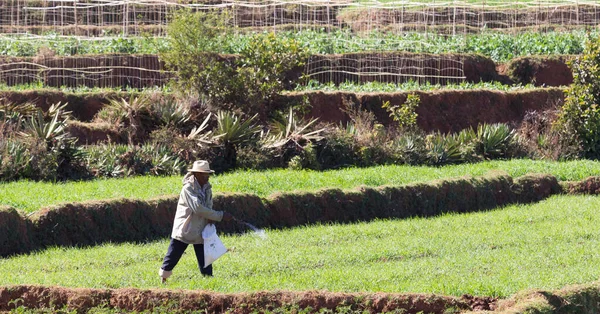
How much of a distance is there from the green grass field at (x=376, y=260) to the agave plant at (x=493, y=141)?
6.75 metres

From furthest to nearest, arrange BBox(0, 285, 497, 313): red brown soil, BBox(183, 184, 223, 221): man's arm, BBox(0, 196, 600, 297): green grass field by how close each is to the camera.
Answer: BBox(183, 184, 223, 221): man's arm
BBox(0, 196, 600, 297): green grass field
BBox(0, 285, 497, 313): red brown soil

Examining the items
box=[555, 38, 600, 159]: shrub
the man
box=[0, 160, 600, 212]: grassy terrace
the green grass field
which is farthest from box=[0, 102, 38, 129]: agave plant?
box=[555, 38, 600, 159]: shrub

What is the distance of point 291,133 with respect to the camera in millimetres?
23453

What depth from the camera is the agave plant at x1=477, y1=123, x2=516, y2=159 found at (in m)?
25.5

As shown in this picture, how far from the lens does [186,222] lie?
13023mm

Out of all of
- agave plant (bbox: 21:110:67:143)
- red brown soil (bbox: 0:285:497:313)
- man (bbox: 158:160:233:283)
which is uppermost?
agave plant (bbox: 21:110:67:143)

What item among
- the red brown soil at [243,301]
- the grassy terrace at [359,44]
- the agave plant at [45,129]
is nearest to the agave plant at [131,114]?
the agave plant at [45,129]

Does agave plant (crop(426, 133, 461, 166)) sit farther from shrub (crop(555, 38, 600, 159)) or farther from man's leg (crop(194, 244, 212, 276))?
man's leg (crop(194, 244, 212, 276))

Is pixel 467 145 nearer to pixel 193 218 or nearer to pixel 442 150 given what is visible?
pixel 442 150

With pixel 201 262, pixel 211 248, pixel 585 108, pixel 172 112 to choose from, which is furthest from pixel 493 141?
pixel 211 248

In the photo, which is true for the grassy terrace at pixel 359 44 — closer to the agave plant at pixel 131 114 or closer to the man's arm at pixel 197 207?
the agave plant at pixel 131 114

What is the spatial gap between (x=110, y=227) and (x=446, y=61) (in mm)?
19089

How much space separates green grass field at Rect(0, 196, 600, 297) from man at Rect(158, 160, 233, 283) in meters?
0.26

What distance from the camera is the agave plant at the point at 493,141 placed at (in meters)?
25.5
